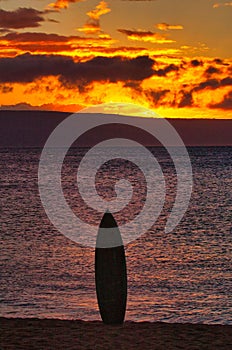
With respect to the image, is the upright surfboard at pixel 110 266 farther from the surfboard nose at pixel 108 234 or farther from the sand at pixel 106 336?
the sand at pixel 106 336

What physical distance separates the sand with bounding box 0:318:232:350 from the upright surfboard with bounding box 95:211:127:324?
60 cm

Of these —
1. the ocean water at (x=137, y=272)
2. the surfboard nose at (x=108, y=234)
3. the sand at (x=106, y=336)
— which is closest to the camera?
the sand at (x=106, y=336)

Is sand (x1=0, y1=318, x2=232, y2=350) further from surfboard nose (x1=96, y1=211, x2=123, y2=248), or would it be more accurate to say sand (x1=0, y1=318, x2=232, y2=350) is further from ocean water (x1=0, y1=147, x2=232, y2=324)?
ocean water (x1=0, y1=147, x2=232, y2=324)

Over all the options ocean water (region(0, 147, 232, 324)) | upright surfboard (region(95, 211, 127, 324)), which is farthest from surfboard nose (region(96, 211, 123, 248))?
ocean water (region(0, 147, 232, 324))

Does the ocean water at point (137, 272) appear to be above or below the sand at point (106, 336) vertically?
above

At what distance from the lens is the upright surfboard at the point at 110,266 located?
14.4 metres

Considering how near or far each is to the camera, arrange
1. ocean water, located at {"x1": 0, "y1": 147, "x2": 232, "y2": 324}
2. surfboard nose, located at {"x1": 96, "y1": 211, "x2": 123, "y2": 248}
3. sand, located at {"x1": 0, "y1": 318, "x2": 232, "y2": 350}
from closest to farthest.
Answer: sand, located at {"x1": 0, "y1": 318, "x2": 232, "y2": 350} < surfboard nose, located at {"x1": 96, "y1": 211, "x2": 123, "y2": 248} < ocean water, located at {"x1": 0, "y1": 147, "x2": 232, "y2": 324}

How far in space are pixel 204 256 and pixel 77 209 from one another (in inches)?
1184

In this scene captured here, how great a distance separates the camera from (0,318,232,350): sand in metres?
12.9

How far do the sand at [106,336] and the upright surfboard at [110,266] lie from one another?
60 cm

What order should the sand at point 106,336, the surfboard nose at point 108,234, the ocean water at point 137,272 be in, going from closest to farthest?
the sand at point 106,336
the surfboard nose at point 108,234
the ocean water at point 137,272

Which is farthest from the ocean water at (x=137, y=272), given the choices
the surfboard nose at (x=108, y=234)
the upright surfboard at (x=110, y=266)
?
the surfboard nose at (x=108, y=234)

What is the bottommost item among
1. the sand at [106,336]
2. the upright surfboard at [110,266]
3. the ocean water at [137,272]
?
the sand at [106,336]

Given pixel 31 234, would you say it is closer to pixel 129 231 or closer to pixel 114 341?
pixel 129 231
